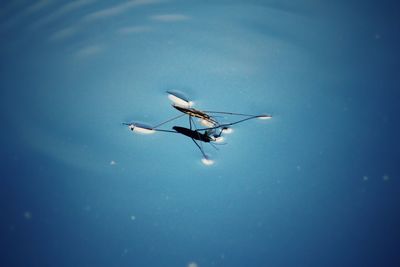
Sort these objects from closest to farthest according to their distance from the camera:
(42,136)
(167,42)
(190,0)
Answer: (42,136), (167,42), (190,0)

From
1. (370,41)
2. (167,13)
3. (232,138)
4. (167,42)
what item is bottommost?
(232,138)

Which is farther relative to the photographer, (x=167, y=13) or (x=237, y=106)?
(x=167, y=13)

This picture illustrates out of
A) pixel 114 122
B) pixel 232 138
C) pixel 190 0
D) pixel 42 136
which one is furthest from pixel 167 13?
pixel 42 136

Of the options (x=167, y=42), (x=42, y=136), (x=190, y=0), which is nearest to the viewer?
(x=42, y=136)

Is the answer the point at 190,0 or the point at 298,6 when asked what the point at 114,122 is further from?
the point at 298,6

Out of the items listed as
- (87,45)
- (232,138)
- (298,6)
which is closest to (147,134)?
(232,138)

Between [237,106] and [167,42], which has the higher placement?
[167,42]
